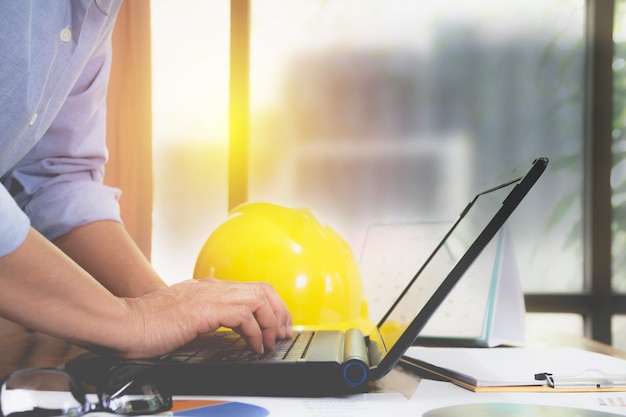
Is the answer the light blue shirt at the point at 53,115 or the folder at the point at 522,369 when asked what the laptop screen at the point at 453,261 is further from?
the light blue shirt at the point at 53,115

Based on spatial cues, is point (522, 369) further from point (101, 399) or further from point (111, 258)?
point (111, 258)

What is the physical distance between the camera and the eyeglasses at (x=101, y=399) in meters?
0.47

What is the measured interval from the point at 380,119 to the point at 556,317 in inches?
51.7

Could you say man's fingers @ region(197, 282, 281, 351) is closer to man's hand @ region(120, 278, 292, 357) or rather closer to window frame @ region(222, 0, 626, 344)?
man's hand @ region(120, 278, 292, 357)

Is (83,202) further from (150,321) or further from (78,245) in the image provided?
(150,321)

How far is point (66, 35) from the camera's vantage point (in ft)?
2.78

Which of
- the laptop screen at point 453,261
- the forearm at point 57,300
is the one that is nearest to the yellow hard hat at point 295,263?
the laptop screen at point 453,261

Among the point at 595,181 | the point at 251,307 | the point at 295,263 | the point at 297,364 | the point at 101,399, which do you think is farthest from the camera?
the point at 595,181

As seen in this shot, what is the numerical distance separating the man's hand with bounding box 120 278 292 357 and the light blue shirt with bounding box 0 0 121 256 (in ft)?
0.49

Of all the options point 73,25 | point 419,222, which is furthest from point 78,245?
point 419,222

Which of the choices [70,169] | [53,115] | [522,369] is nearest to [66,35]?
[53,115]

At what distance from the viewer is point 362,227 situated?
3.19 m

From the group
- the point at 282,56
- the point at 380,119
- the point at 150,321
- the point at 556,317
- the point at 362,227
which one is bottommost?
the point at 556,317

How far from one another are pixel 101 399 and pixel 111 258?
0.52m
